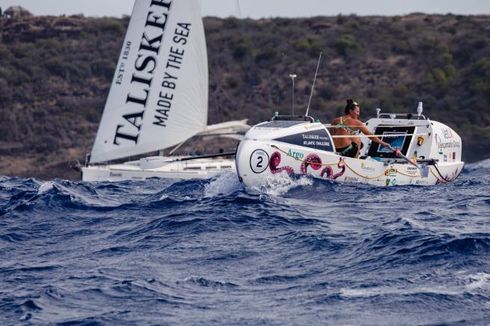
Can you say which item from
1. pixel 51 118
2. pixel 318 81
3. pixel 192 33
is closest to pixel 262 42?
pixel 318 81

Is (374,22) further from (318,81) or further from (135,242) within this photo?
(135,242)

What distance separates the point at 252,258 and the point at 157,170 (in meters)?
19.6

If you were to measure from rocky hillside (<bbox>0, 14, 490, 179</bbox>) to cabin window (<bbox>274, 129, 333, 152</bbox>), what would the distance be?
92.7 feet

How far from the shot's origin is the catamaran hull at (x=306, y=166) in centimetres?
1986

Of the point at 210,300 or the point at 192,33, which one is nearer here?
the point at 210,300

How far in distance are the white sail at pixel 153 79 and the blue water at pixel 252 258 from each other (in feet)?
47.9

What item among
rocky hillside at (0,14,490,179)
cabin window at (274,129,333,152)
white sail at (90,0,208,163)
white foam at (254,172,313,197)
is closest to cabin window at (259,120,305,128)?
cabin window at (274,129,333,152)

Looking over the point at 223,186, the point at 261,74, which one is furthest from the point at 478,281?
the point at 261,74

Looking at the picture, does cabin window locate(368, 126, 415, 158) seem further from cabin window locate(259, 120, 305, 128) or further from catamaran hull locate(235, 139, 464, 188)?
cabin window locate(259, 120, 305, 128)

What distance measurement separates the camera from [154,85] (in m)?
34.8

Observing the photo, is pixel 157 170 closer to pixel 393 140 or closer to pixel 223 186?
pixel 393 140

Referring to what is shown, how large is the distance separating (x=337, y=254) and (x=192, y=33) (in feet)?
71.1

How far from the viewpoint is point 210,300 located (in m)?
12.1

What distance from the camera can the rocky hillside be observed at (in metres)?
54.3
